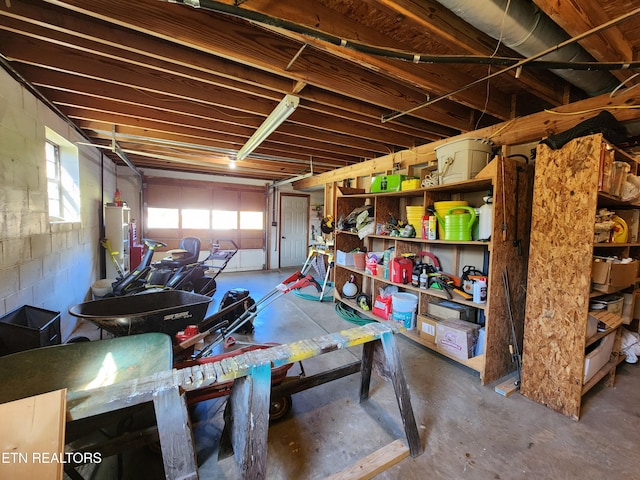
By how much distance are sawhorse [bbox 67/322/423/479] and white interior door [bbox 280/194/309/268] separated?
19.2 ft

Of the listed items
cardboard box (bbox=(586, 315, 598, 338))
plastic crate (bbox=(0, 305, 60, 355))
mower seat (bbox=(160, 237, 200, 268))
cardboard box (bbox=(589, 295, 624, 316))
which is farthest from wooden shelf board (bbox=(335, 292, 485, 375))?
mower seat (bbox=(160, 237, 200, 268))

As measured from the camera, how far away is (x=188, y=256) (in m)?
4.43

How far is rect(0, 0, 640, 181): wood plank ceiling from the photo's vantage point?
1.43m

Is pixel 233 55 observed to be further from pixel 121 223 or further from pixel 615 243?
pixel 121 223

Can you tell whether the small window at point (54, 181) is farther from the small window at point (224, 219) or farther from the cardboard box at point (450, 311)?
the cardboard box at point (450, 311)

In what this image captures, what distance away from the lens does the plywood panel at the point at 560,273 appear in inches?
69.6

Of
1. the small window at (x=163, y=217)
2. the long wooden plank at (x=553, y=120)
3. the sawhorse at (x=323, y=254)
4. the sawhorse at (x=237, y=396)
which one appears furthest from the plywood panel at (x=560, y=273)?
the small window at (x=163, y=217)

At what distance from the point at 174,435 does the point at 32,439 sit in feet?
1.39

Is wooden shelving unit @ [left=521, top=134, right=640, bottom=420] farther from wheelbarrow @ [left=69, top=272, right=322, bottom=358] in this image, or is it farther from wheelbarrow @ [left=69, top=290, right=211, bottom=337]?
wheelbarrow @ [left=69, top=290, right=211, bottom=337]

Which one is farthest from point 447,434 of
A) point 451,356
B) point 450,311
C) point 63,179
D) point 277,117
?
point 63,179

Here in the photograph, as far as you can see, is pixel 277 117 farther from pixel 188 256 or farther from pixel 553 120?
pixel 188 256

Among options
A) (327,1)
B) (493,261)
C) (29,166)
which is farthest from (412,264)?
(29,166)

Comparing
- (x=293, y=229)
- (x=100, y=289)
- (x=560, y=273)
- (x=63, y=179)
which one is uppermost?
(x=63, y=179)

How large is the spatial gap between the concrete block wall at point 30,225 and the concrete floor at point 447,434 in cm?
154
